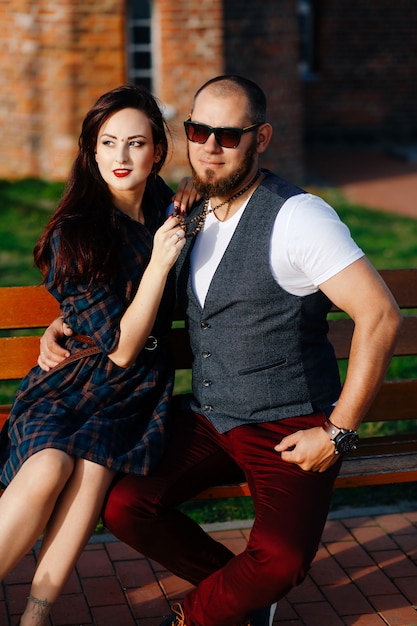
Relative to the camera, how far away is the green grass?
468cm

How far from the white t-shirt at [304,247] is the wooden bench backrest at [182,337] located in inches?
28.5

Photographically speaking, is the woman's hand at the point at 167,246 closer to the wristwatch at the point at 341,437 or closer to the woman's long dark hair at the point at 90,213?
the woman's long dark hair at the point at 90,213

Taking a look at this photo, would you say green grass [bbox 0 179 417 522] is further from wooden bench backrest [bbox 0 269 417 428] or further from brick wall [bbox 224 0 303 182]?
brick wall [bbox 224 0 303 182]

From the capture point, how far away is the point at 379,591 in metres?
3.94

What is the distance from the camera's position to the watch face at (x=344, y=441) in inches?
129

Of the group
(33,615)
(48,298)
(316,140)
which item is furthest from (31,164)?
(33,615)

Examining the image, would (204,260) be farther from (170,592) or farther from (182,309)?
(170,592)

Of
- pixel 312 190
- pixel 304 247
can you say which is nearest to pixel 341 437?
pixel 304 247

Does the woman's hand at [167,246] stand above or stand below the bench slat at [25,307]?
above

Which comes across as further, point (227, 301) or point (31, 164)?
point (31, 164)

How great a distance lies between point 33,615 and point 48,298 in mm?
1226

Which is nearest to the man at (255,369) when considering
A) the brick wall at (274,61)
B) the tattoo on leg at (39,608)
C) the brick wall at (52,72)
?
the tattoo on leg at (39,608)

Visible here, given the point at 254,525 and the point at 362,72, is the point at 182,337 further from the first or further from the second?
the point at 362,72

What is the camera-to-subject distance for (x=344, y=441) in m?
3.30
